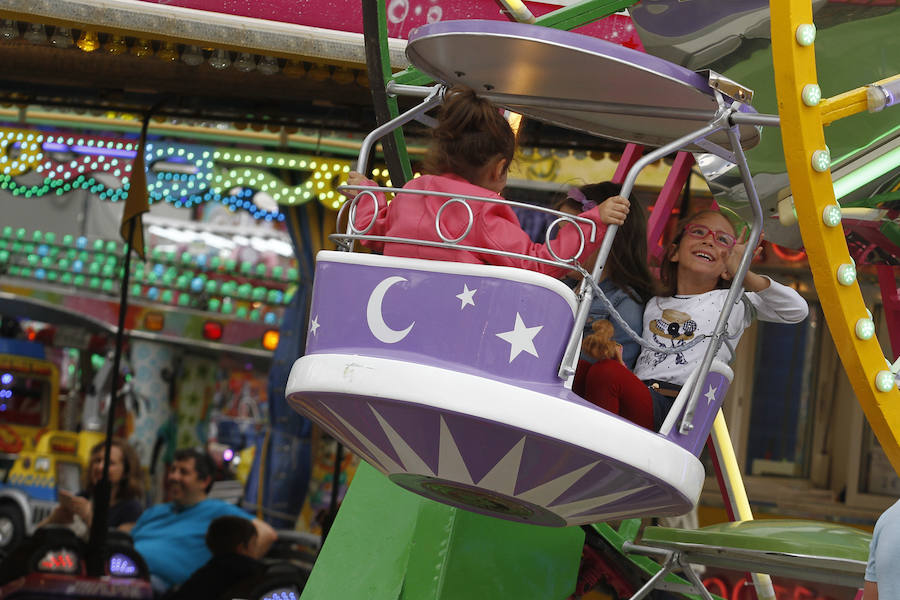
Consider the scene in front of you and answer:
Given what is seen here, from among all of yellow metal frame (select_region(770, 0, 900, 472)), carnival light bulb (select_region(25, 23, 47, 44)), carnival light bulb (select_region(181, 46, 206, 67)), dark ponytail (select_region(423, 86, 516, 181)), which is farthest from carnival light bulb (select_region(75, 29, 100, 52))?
yellow metal frame (select_region(770, 0, 900, 472))

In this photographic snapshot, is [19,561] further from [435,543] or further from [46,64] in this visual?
[435,543]

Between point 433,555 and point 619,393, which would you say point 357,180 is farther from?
point 433,555

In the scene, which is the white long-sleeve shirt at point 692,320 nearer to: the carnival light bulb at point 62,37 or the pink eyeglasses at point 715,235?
the pink eyeglasses at point 715,235

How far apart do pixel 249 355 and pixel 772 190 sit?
17.1 ft

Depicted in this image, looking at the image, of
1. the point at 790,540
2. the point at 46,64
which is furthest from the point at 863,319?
the point at 46,64

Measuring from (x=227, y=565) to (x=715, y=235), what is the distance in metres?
3.96

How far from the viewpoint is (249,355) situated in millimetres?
7957

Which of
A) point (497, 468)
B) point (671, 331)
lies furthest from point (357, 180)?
point (671, 331)

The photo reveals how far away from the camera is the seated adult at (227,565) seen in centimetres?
609

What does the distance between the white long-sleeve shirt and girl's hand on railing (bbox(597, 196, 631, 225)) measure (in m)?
0.70

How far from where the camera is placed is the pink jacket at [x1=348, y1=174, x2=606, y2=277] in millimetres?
2469

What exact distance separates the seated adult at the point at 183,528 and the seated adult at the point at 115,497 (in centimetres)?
16

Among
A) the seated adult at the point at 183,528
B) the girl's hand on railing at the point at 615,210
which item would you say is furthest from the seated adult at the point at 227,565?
the girl's hand on railing at the point at 615,210

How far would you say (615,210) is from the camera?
236cm
